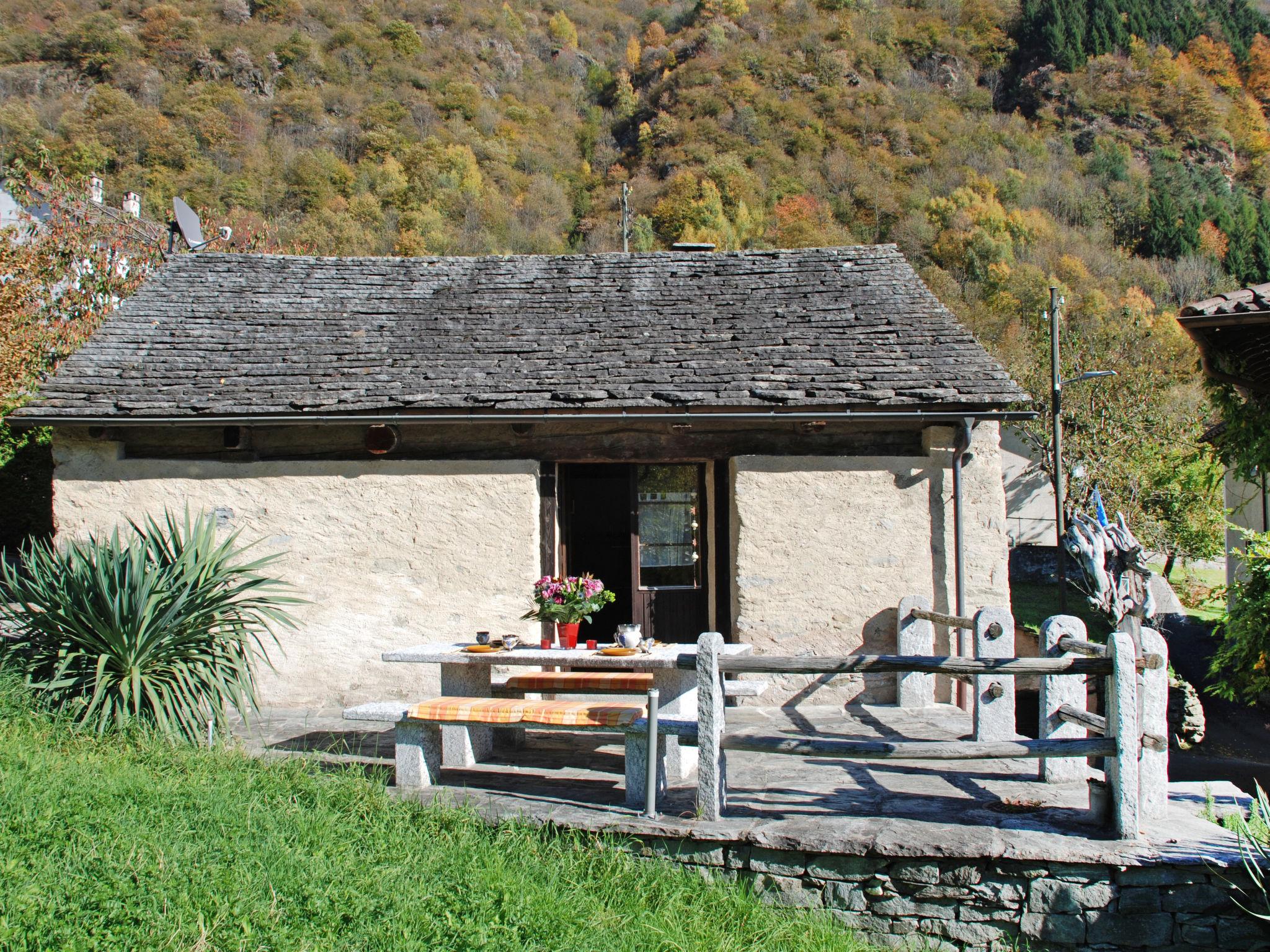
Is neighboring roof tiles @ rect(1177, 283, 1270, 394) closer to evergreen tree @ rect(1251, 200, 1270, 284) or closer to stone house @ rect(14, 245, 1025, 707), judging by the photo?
stone house @ rect(14, 245, 1025, 707)

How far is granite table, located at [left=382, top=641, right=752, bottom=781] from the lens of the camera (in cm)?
571

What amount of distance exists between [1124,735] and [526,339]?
21.1 ft

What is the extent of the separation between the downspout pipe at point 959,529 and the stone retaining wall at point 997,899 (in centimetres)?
357

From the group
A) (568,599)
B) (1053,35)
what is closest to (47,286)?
(568,599)

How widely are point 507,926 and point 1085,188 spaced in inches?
2214

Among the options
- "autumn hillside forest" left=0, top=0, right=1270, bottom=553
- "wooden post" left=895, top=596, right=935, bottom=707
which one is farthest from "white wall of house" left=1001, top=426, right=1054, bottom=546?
"wooden post" left=895, top=596, right=935, bottom=707

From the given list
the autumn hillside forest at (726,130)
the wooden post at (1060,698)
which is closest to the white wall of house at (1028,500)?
the autumn hillside forest at (726,130)

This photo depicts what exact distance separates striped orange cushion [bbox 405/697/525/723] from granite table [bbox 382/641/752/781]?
42 centimetres

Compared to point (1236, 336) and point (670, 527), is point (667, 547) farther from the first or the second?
point (1236, 336)

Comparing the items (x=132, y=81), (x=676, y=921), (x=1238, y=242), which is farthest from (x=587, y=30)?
A: (x=676, y=921)

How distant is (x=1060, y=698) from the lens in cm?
550

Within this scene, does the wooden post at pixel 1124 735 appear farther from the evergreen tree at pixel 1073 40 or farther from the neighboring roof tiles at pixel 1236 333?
the evergreen tree at pixel 1073 40

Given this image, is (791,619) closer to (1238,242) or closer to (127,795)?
(127,795)

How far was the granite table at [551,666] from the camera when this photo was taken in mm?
5707
